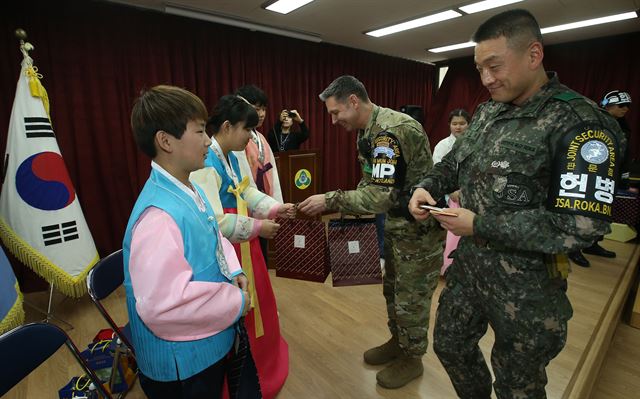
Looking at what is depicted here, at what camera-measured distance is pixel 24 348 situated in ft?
3.53

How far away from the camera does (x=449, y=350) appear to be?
1.33 m

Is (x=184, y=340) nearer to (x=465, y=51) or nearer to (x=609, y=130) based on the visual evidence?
(x=609, y=130)

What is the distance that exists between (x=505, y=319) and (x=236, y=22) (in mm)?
4023

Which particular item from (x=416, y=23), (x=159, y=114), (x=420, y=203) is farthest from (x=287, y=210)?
(x=416, y=23)

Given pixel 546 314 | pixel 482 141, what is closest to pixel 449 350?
pixel 546 314

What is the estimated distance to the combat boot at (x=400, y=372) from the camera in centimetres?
186

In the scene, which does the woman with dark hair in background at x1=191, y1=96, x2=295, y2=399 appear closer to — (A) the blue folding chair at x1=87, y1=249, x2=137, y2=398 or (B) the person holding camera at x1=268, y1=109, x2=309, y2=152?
(A) the blue folding chair at x1=87, y1=249, x2=137, y2=398

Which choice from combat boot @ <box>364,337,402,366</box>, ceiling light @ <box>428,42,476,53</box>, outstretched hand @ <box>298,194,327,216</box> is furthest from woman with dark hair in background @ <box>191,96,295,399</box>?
ceiling light @ <box>428,42,476,53</box>

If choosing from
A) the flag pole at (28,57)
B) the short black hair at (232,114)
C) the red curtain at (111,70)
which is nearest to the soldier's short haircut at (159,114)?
the short black hair at (232,114)

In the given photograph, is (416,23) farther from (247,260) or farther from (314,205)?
(247,260)

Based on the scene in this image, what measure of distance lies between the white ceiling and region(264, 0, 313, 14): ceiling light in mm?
84

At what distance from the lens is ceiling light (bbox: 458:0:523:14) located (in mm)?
3471

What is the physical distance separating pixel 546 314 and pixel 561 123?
0.61 meters

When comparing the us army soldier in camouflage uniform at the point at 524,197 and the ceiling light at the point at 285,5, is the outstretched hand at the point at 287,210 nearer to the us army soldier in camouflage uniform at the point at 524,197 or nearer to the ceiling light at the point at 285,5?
the us army soldier in camouflage uniform at the point at 524,197
